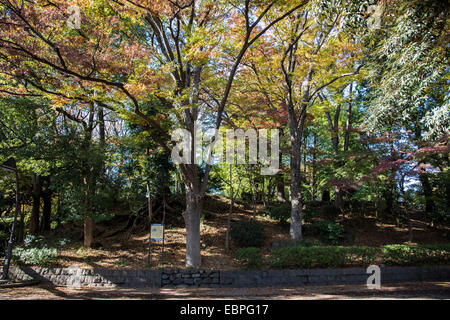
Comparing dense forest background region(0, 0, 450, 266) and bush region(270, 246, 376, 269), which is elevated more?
dense forest background region(0, 0, 450, 266)

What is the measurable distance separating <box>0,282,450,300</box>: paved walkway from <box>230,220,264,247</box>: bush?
7.51 ft

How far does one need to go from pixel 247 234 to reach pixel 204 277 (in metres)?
2.37

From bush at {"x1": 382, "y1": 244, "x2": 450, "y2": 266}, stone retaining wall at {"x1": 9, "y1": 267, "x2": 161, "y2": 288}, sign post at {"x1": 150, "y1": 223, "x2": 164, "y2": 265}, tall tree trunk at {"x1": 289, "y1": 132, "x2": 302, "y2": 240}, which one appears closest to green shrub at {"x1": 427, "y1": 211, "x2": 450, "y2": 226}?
bush at {"x1": 382, "y1": 244, "x2": 450, "y2": 266}

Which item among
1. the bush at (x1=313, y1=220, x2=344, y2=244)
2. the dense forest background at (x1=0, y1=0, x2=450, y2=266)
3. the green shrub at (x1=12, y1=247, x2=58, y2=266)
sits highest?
the dense forest background at (x1=0, y1=0, x2=450, y2=266)

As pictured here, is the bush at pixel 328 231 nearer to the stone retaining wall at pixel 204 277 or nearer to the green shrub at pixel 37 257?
the stone retaining wall at pixel 204 277

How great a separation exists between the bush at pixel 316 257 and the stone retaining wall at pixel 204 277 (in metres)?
0.24

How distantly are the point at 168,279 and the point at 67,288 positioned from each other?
2744 millimetres

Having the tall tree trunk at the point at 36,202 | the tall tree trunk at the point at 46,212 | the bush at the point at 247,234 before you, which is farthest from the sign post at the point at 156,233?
the tall tree trunk at the point at 46,212

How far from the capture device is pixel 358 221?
1242cm

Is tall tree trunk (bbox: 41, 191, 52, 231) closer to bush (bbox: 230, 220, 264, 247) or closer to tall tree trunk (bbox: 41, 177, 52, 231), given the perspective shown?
tall tree trunk (bbox: 41, 177, 52, 231)

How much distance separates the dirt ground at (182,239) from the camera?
8.47m

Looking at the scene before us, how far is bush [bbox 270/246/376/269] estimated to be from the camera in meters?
7.89

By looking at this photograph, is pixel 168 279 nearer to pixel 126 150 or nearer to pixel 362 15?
pixel 126 150

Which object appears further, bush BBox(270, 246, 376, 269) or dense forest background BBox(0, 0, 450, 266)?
bush BBox(270, 246, 376, 269)
